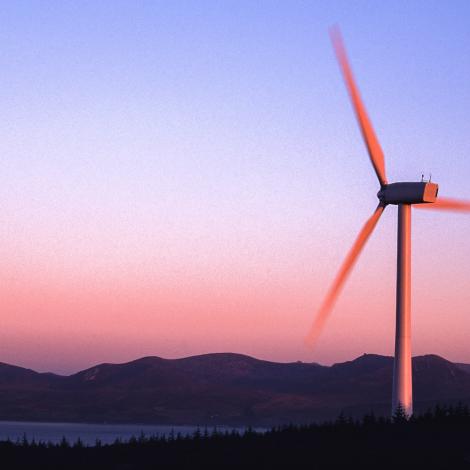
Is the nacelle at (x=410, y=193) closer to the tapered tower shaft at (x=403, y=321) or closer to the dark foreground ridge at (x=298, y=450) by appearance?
the tapered tower shaft at (x=403, y=321)

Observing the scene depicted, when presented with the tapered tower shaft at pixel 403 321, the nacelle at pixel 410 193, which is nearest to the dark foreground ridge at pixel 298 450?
the tapered tower shaft at pixel 403 321

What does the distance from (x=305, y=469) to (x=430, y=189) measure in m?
25.2

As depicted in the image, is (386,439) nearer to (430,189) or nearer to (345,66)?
(430,189)

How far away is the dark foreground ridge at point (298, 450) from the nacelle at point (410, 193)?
602 inches

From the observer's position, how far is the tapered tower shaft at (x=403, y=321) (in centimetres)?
8200

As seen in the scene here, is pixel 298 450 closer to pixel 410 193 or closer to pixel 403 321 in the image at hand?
pixel 403 321

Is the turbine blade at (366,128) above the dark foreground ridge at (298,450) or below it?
above

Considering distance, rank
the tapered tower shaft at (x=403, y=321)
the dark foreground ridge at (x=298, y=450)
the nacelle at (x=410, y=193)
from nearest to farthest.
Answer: the dark foreground ridge at (x=298, y=450) → the tapered tower shaft at (x=403, y=321) → the nacelle at (x=410, y=193)

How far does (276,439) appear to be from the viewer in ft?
267

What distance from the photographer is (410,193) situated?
83.1 m

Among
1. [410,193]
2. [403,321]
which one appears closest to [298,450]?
[403,321]

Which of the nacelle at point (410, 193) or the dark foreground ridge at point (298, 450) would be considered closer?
the dark foreground ridge at point (298, 450)

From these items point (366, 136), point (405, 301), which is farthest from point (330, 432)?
point (366, 136)

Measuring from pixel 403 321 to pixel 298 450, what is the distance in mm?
13567
